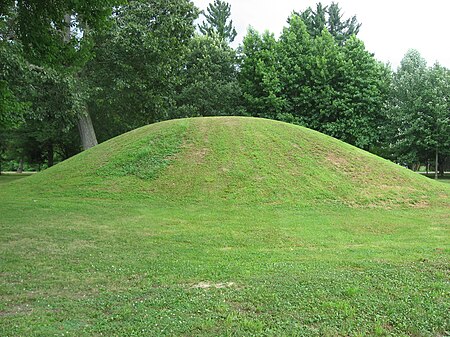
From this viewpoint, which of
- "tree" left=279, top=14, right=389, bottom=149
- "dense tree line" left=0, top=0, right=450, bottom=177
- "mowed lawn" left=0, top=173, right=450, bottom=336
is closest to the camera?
"mowed lawn" left=0, top=173, right=450, bottom=336

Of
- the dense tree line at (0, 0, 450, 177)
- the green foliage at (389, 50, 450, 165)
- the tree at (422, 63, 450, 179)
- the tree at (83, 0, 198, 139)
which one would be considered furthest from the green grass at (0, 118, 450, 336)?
the tree at (422, 63, 450, 179)

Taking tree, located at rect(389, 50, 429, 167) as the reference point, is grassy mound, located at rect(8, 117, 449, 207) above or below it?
below

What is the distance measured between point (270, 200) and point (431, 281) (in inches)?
303

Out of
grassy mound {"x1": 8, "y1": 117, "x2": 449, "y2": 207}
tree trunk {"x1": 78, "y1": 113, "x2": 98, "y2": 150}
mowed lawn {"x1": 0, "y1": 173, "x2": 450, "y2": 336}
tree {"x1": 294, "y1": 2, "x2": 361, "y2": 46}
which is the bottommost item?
mowed lawn {"x1": 0, "y1": 173, "x2": 450, "y2": 336}

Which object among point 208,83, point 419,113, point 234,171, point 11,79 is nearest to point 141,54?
point 11,79

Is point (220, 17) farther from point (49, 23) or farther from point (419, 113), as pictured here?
point (49, 23)

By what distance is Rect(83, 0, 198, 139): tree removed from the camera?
19812 millimetres

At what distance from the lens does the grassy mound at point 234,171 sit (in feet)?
43.2

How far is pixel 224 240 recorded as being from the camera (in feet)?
26.3

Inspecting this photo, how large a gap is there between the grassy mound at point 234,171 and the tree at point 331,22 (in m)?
33.0

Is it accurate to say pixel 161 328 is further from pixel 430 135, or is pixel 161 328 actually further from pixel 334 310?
pixel 430 135

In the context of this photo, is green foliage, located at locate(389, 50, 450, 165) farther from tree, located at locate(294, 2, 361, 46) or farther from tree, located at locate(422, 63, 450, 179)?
tree, located at locate(294, 2, 361, 46)

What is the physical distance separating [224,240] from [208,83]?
81.2 ft

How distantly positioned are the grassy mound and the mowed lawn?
112 inches
